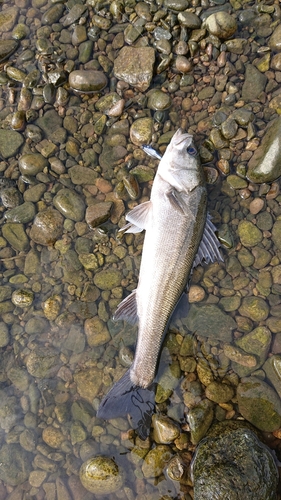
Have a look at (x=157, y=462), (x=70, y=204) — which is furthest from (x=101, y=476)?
(x=70, y=204)

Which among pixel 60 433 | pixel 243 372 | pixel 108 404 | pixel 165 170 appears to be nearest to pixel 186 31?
pixel 165 170

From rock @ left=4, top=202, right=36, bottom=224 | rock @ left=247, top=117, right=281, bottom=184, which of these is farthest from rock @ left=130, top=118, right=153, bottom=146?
rock @ left=4, top=202, right=36, bottom=224

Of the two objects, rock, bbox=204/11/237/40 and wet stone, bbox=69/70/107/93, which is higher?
rock, bbox=204/11/237/40

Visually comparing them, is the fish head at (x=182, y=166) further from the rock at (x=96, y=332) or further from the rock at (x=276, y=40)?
the rock at (x=96, y=332)

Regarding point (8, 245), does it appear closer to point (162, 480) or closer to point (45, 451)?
point (45, 451)

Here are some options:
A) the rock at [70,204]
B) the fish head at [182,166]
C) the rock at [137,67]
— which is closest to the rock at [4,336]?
the rock at [70,204]

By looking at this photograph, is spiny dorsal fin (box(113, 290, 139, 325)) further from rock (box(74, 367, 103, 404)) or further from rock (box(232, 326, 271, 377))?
rock (box(232, 326, 271, 377))
